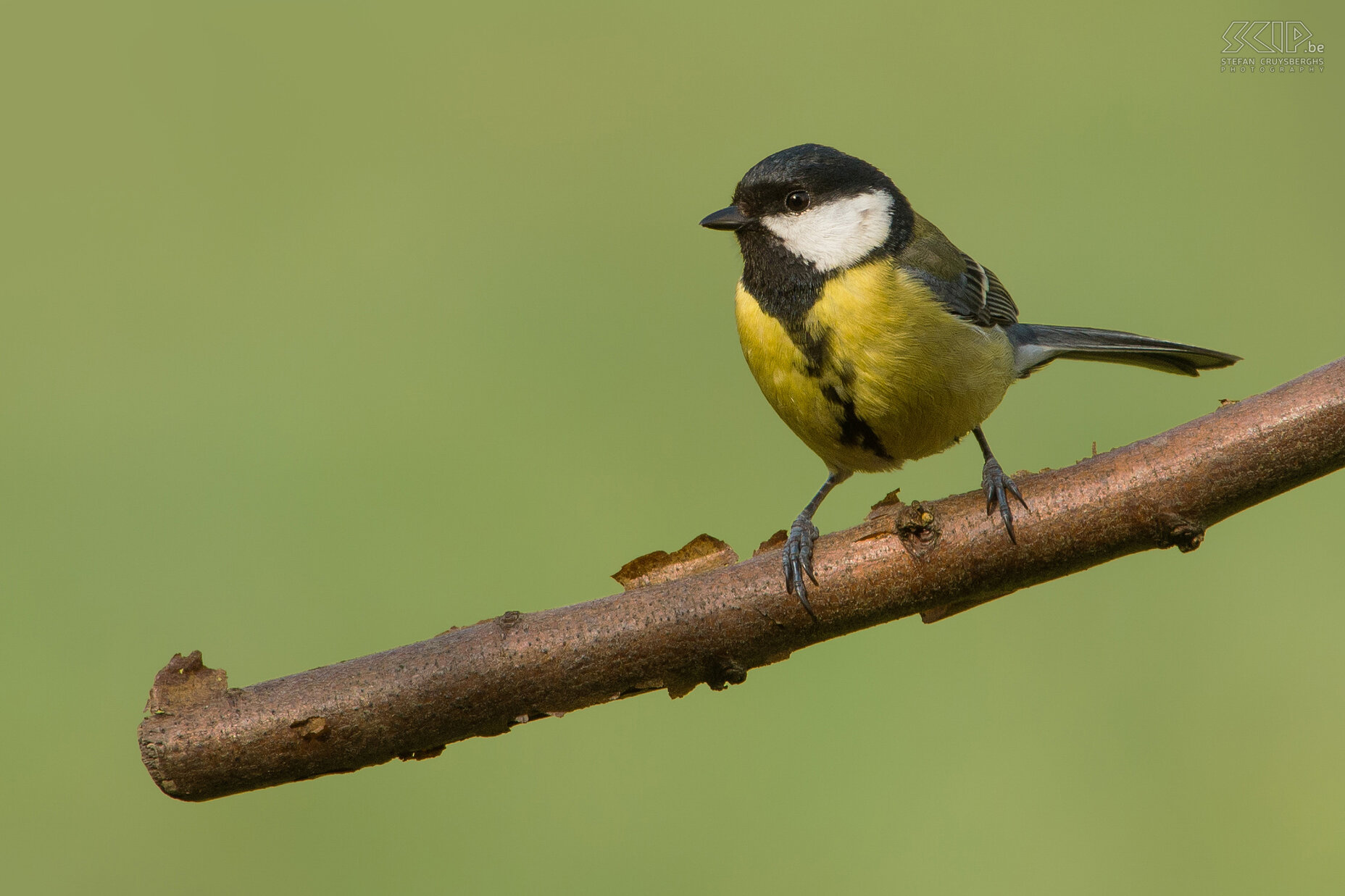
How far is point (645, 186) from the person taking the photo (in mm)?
3781

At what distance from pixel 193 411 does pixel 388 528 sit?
0.80 metres

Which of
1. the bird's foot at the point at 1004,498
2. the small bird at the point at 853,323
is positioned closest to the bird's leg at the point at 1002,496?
the bird's foot at the point at 1004,498

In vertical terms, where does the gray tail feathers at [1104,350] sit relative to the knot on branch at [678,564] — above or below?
above

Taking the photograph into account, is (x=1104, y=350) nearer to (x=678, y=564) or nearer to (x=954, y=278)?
(x=954, y=278)

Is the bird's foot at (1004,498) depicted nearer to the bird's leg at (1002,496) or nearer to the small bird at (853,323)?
the bird's leg at (1002,496)

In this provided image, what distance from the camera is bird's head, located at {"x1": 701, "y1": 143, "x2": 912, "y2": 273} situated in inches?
78.5

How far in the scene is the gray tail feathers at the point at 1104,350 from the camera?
2.13 meters

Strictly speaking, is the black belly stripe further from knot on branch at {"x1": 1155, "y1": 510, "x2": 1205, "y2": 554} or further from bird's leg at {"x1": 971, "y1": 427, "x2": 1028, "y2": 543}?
knot on branch at {"x1": 1155, "y1": 510, "x2": 1205, "y2": 554}

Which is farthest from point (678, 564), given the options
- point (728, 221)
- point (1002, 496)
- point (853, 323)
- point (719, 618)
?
point (728, 221)

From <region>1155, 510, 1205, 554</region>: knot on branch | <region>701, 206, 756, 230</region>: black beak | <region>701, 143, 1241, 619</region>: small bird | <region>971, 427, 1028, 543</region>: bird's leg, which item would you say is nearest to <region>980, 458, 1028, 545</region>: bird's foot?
<region>971, 427, 1028, 543</region>: bird's leg

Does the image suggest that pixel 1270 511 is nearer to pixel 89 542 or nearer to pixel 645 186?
pixel 645 186

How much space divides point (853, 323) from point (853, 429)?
19cm

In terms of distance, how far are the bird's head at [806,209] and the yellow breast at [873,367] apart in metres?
0.06

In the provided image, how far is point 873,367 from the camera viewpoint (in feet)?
6.31
